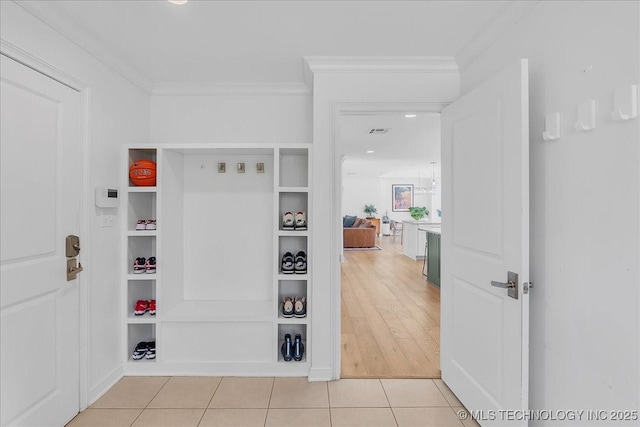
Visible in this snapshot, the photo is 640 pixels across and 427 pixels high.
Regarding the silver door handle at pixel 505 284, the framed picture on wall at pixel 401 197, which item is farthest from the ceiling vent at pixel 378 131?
the framed picture on wall at pixel 401 197

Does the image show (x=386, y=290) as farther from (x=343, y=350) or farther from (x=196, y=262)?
(x=196, y=262)

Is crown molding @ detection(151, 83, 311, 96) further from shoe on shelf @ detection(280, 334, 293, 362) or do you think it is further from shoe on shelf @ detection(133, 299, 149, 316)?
shoe on shelf @ detection(280, 334, 293, 362)

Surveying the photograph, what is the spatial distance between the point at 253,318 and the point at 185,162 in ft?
4.86

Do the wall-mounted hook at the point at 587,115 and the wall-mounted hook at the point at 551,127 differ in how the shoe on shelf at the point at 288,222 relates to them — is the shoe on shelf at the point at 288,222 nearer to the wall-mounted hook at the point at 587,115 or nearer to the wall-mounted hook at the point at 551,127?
the wall-mounted hook at the point at 551,127

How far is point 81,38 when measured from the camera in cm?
206

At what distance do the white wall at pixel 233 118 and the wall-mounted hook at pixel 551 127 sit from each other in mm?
1819

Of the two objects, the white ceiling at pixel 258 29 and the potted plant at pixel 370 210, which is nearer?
the white ceiling at pixel 258 29

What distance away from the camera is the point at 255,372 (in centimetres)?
257

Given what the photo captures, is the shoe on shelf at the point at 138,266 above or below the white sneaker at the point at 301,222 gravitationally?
below

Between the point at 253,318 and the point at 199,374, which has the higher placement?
the point at 253,318

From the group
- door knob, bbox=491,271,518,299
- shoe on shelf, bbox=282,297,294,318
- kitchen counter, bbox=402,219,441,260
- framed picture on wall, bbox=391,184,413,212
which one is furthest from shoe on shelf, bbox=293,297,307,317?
framed picture on wall, bbox=391,184,413,212

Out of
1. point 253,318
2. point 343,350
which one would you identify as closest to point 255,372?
point 253,318

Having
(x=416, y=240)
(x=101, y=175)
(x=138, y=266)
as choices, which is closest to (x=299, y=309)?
(x=138, y=266)

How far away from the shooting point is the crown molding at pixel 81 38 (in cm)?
175
